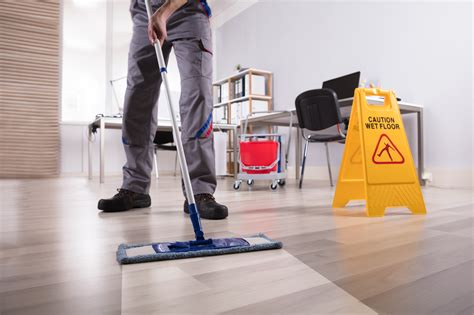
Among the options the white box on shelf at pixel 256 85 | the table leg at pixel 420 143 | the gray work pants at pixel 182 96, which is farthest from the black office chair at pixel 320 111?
the white box on shelf at pixel 256 85

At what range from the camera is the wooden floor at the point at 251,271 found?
56 centimetres

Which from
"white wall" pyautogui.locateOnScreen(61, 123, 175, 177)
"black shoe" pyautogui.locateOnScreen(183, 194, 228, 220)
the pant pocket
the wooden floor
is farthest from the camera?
"white wall" pyautogui.locateOnScreen(61, 123, 175, 177)

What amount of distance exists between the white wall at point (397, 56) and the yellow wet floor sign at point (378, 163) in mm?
1721

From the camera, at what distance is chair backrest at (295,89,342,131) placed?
2.78m

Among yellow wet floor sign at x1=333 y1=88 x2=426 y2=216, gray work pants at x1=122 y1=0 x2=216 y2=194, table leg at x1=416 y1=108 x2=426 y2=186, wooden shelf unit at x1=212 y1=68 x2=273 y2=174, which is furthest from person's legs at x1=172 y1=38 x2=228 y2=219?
wooden shelf unit at x1=212 y1=68 x2=273 y2=174

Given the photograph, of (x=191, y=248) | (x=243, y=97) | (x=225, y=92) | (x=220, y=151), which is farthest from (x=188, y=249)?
(x=225, y=92)

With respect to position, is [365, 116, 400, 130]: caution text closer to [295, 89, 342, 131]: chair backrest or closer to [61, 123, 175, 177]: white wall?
[295, 89, 342, 131]: chair backrest

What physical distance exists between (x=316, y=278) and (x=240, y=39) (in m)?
5.72

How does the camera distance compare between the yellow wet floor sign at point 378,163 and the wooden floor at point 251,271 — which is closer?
the wooden floor at point 251,271

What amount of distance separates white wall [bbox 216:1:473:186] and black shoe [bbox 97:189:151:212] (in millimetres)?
2599

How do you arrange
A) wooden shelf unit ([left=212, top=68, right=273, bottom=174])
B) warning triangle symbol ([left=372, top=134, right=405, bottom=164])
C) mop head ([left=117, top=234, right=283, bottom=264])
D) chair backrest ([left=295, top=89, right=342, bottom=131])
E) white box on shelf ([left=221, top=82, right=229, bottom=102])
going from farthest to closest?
white box on shelf ([left=221, top=82, right=229, bottom=102]) < wooden shelf unit ([left=212, top=68, right=273, bottom=174]) < chair backrest ([left=295, top=89, right=342, bottom=131]) < warning triangle symbol ([left=372, top=134, right=405, bottom=164]) < mop head ([left=117, top=234, right=283, bottom=264])

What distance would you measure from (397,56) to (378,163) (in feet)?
7.70

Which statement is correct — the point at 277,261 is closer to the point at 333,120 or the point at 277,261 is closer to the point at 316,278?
the point at 316,278

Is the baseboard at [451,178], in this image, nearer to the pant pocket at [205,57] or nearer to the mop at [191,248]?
the pant pocket at [205,57]
